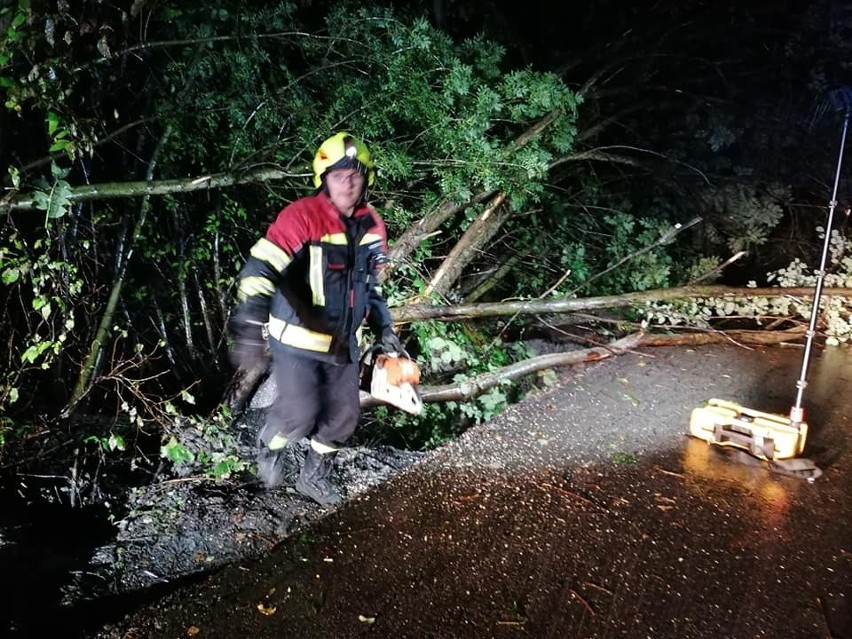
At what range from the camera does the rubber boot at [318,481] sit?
11.1 feet

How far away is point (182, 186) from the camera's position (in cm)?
385

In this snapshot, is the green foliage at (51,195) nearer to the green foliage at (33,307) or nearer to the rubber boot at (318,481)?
the green foliage at (33,307)

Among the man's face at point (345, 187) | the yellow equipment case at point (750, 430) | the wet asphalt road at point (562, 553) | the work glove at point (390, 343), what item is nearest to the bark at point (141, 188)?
the man's face at point (345, 187)

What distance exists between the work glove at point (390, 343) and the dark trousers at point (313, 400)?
21cm

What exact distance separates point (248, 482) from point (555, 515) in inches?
75.4

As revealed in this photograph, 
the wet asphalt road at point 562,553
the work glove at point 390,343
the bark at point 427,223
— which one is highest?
the bark at point 427,223

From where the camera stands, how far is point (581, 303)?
5688 millimetres

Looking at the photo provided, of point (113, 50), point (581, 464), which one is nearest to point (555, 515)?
point (581, 464)

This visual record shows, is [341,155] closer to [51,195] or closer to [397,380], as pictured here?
[397,380]

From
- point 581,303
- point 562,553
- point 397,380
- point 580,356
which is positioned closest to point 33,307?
point 397,380

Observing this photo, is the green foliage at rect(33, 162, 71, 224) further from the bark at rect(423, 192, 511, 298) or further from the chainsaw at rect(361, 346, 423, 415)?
the bark at rect(423, 192, 511, 298)

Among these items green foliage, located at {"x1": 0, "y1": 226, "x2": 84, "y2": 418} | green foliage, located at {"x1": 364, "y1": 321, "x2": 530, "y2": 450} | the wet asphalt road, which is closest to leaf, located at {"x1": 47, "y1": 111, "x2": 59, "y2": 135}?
green foliage, located at {"x1": 0, "y1": 226, "x2": 84, "y2": 418}

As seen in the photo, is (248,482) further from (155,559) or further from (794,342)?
(794,342)

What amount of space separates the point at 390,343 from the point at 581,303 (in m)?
2.82
